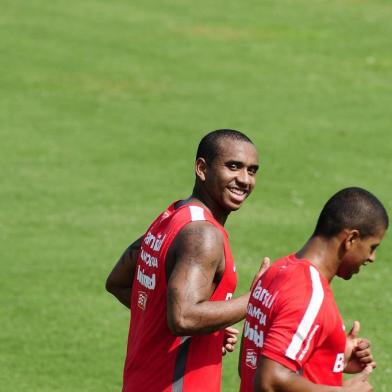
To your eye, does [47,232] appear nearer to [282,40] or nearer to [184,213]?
[184,213]

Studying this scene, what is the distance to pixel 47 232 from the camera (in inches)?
663

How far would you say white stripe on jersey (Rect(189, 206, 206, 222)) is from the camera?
23.1ft

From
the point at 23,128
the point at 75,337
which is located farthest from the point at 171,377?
the point at 23,128

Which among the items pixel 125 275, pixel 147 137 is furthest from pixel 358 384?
pixel 147 137

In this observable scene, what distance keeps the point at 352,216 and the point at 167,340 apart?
147 cm

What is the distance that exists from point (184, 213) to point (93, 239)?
9.40 m

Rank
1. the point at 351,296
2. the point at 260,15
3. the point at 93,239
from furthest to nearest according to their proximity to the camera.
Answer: the point at 260,15 → the point at 93,239 → the point at 351,296

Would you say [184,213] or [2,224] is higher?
[184,213]

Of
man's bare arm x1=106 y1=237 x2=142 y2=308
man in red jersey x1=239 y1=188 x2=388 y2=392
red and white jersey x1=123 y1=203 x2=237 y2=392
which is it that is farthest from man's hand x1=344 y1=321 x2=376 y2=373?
man's bare arm x1=106 y1=237 x2=142 y2=308

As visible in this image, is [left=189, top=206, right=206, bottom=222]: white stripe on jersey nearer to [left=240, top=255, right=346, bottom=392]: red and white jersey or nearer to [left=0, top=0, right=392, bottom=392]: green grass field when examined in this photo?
[left=240, top=255, right=346, bottom=392]: red and white jersey

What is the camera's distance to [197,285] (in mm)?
6738

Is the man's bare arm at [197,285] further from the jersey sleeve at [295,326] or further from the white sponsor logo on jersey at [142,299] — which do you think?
the jersey sleeve at [295,326]

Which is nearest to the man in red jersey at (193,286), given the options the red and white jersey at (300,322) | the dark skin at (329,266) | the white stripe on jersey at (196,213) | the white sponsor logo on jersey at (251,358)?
the white stripe on jersey at (196,213)

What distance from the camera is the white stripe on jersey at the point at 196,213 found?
7.04m
